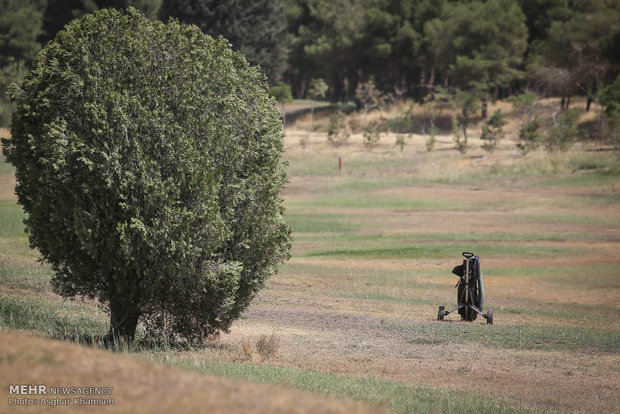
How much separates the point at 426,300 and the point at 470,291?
335 centimetres

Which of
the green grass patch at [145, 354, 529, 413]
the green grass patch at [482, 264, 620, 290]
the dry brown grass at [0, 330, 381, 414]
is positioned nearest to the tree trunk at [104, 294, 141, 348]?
the green grass patch at [145, 354, 529, 413]

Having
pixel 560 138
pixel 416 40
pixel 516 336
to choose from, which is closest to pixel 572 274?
pixel 516 336

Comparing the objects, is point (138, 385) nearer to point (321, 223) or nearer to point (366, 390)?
point (366, 390)

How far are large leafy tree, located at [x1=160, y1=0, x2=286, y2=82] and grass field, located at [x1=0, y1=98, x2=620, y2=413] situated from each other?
26.1 m

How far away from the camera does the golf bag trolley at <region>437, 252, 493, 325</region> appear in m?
16.3

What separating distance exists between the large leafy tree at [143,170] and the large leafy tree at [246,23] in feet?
191

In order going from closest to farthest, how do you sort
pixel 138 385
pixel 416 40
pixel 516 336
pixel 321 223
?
pixel 138 385 < pixel 516 336 < pixel 321 223 < pixel 416 40

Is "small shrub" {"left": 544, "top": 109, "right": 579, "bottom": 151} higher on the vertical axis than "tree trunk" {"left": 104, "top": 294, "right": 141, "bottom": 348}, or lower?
higher

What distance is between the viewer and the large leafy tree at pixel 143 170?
10008mm

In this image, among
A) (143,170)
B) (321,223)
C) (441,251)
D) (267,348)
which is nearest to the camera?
(143,170)

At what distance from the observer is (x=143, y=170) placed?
9.98 meters

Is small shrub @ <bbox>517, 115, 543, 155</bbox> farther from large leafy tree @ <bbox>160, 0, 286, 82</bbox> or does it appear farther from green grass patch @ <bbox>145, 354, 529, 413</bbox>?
green grass patch @ <bbox>145, 354, 529, 413</bbox>

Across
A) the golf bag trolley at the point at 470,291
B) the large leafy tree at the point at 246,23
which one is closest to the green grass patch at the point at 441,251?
the golf bag trolley at the point at 470,291

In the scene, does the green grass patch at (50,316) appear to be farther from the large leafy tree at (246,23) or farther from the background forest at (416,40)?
the large leafy tree at (246,23)
